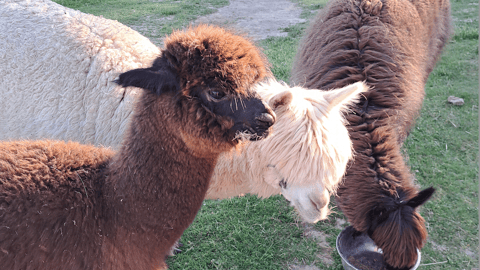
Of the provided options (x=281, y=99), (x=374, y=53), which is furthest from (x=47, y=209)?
(x=374, y=53)

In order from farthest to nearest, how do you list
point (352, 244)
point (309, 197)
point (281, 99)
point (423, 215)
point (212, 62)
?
1. point (423, 215)
2. point (352, 244)
3. point (309, 197)
4. point (281, 99)
5. point (212, 62)

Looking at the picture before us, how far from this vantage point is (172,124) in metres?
1.65

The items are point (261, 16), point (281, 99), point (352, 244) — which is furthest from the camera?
point (261, 16)

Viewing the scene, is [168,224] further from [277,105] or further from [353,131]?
[353,131]

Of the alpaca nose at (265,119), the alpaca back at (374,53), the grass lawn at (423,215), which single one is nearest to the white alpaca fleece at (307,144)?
the alpaca nose at (265,119)

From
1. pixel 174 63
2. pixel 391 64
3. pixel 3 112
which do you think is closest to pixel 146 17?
pixel 3 112

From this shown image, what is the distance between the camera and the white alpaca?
2.14 metres

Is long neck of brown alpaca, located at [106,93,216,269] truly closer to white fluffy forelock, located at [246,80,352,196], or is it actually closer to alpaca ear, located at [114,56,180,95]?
alpaca ear, located at [114,56,180,95]

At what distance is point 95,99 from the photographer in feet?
9.16

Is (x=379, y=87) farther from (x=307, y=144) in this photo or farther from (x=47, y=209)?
(x=47, y=209)

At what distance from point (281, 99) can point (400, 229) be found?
1.13m

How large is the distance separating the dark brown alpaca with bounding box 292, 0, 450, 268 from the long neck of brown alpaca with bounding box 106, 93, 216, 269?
124 cm

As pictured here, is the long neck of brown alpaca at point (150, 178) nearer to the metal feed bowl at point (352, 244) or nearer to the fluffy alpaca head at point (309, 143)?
the fluffy alpaca head at point (309, 143)

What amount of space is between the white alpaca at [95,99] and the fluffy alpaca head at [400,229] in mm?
377
